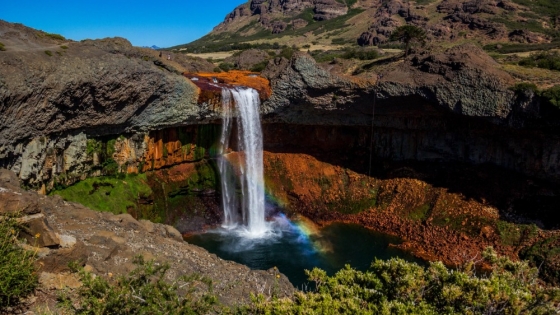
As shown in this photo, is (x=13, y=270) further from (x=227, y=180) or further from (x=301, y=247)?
(x=227, y=180)

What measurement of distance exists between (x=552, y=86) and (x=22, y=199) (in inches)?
1169

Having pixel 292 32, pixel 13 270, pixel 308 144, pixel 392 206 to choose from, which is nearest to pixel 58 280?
pixel 13 270

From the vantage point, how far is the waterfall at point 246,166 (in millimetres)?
31797

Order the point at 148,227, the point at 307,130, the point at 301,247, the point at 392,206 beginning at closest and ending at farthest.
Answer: the point at 148,227
the point at 301,247
the point at 392,206
the point at 307,130

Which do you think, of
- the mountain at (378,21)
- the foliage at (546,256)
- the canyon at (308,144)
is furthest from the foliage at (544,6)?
the foliage at (546,256)

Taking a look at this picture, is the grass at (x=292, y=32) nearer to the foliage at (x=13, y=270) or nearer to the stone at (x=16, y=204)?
the stone at (x=16, y=204)

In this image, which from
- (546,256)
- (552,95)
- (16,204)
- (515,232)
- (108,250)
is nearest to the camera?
(16,204)

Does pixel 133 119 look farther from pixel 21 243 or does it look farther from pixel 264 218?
pixel 21 243

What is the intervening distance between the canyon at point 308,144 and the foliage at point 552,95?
52 centimetres

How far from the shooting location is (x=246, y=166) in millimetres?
34500

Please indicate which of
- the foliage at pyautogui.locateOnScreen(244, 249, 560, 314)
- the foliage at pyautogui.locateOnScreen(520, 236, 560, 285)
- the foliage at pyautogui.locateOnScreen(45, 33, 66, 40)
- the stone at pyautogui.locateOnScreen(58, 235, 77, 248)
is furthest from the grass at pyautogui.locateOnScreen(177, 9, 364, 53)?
the foliage at pyautogui.locateOnScreen(244, 249, 560, 314)

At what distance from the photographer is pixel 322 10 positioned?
461ft

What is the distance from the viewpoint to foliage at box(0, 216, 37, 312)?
10.7 metres

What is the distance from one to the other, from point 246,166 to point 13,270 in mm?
24075
